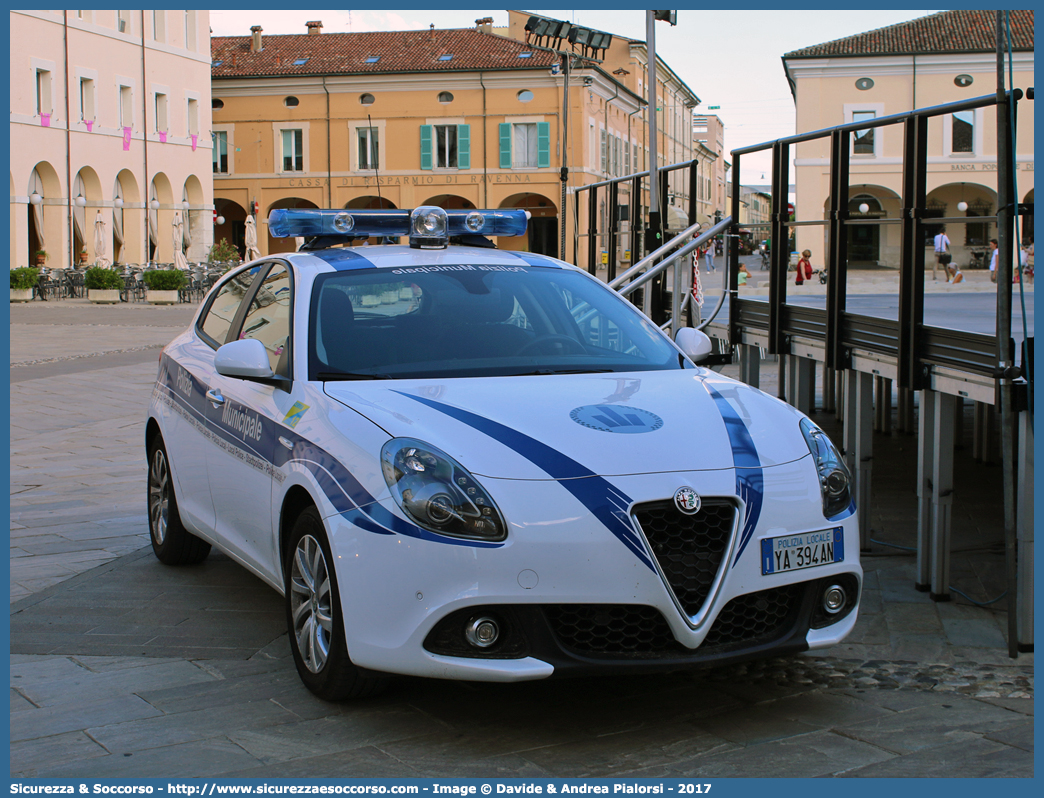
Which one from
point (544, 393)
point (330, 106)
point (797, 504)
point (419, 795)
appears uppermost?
point (330, 106)

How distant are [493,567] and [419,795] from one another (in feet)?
2.10

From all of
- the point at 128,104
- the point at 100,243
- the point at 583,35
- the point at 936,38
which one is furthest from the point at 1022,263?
the point at 128,104

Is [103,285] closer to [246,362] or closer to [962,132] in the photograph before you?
[246,362]

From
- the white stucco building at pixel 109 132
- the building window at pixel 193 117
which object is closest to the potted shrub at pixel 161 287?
the white stucco building at pixel 109 132

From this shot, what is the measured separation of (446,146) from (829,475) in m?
55.9

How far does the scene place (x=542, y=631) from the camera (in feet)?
11.5

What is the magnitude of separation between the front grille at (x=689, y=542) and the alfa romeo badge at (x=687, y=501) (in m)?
0.02

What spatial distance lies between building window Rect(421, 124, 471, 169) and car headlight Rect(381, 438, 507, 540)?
55.5m

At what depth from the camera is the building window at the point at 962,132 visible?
502 cm

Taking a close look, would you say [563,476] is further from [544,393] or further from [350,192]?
[350,192]

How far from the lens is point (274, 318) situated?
4.89 m

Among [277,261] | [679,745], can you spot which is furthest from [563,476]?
[277,261]

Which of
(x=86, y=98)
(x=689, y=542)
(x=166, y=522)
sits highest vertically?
(x=86, y=98)

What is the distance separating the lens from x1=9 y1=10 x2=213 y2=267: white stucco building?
129ft
